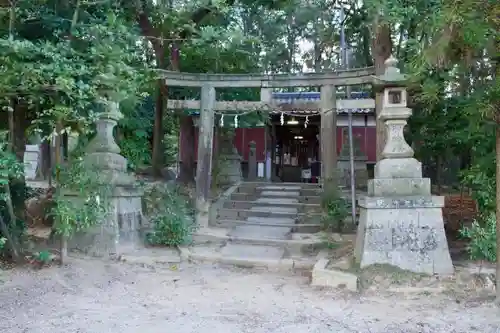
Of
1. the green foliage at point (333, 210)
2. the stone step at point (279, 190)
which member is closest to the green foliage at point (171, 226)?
the green foliage at point (333, 210)

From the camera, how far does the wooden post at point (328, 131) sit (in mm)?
9680

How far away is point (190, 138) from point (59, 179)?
21.1ft

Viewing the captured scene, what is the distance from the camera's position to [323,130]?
9828 mm

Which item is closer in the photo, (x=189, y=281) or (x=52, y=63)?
(x=52, y=63)

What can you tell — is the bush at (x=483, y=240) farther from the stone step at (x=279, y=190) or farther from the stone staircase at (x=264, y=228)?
the stone step at (x=279, y=190)

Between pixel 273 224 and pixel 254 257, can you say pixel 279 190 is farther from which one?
pixel 254 257

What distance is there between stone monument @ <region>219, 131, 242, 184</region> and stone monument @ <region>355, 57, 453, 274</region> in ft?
25.3

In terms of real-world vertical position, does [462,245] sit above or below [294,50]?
below

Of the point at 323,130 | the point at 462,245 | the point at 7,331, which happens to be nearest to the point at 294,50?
the point at 323,130

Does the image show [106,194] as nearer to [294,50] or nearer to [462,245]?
[462,245]

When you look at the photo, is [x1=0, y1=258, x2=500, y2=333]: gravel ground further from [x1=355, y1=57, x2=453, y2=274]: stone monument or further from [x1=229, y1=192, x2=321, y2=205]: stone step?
[x1=229, y1=192, x2=321, y2=205]: stone step

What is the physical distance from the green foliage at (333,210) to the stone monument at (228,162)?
4.63 metres

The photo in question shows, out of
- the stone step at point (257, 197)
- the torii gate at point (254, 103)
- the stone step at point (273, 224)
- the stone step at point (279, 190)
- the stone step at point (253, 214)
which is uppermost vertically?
the torii gate at point (254, 103)

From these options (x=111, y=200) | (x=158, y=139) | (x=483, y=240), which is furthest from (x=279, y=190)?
(x=483, y=240)
